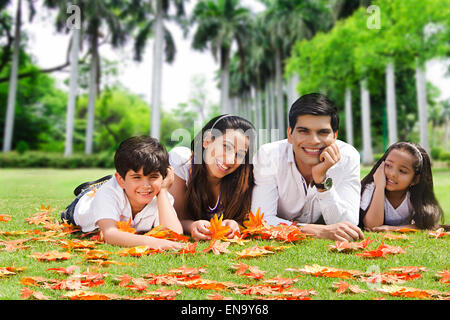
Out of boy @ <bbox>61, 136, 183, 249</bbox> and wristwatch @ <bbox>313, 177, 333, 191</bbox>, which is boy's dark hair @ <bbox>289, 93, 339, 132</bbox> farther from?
boy @ <bbox>61, 136, 183, 249</bbox>

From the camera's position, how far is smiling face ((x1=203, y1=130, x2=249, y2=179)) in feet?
10.0

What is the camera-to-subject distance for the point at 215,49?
1589 cm

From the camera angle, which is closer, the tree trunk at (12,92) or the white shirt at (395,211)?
the white shirt at (395,211)

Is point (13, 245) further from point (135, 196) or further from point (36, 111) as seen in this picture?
point (36, 111)

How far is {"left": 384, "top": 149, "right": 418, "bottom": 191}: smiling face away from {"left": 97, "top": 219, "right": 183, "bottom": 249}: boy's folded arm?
5.83 ft

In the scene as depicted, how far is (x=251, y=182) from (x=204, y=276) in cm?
119

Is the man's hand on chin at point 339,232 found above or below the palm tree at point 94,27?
below

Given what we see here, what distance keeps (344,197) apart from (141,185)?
1.35m

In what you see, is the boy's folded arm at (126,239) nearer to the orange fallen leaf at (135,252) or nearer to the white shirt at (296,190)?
the orange fallen leaf at (135,252)

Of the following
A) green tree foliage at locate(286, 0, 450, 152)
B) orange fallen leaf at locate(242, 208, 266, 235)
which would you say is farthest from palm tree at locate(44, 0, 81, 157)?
orange fallen leaf at locate(242, 208, 266, 235)

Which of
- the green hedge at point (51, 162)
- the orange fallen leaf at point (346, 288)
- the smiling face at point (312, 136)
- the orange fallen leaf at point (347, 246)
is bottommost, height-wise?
the orange fallen leaf at point (346, 288)

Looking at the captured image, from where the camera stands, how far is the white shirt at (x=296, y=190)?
10.2 feet

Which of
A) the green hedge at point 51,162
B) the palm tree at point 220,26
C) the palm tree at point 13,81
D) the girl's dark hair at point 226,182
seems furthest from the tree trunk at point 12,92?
the girl's dark hair at point 226,182

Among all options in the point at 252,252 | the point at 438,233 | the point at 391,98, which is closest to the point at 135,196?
the point at 252,252
